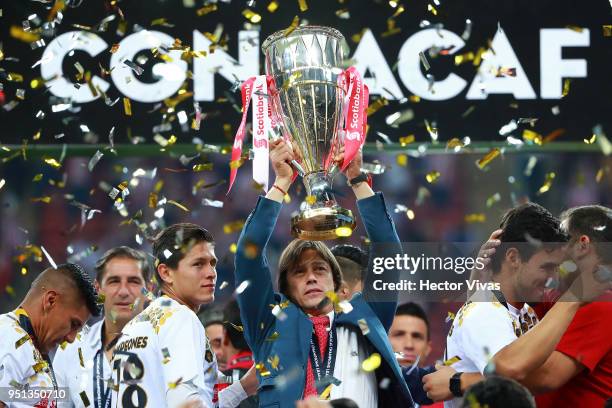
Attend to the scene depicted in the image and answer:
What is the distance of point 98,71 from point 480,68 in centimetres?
229

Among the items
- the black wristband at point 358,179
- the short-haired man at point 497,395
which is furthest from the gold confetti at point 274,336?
the short-haired man at point 497,395

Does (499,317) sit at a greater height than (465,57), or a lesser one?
lesser

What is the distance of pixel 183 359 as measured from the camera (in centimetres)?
390

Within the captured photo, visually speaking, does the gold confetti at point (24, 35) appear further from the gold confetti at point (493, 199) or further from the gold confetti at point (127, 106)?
the gold confetti at point (493, 199)

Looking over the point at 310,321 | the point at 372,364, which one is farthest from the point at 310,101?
the point at 372,364

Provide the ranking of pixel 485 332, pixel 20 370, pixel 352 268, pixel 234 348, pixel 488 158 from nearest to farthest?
pixel 485 332 < pixel 20 370 < pixel 352 268 < pixel 234 348 < pixel 488 158

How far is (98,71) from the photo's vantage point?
21.7 ft

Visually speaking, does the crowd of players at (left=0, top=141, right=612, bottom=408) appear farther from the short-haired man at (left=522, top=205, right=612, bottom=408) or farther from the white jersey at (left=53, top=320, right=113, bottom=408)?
the white jersey at (left=53, top=320, right=113, bottom=408)

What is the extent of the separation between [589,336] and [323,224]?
1.02m

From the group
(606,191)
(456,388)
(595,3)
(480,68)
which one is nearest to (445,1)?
(480,68)

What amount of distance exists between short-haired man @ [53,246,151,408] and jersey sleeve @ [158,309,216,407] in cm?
89

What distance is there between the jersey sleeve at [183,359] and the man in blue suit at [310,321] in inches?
8.2

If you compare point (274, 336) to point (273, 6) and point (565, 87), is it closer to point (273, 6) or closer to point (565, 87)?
point (273, 6)

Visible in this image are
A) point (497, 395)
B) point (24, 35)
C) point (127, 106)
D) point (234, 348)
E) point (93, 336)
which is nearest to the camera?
point (497, 395)
